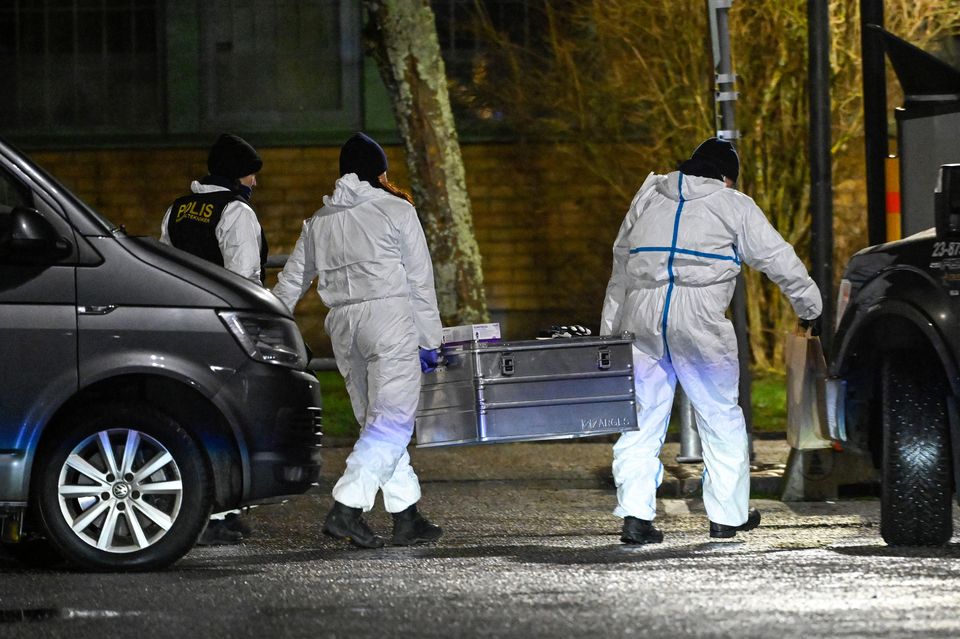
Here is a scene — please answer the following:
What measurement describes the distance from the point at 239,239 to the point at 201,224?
25 cm

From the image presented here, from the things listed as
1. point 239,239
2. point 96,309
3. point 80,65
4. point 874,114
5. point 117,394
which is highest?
point 80,65

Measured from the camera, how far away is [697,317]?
8.56 m

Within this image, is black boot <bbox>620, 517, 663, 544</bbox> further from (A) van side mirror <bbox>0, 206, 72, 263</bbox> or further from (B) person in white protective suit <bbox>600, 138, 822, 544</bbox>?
(A) van side mirror <bbox>0, 206, 72, 263</bbox>

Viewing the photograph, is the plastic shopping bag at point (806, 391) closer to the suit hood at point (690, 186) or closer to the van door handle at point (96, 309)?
the suit hood at point (690, 186)

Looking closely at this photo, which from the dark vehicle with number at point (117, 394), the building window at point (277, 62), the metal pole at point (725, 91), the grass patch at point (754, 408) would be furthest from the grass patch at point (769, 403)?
the dark vehicle with number at point (117, 394)

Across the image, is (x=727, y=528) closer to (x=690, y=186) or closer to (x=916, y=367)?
(x=916, y=367)

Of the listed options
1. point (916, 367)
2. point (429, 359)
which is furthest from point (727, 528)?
point (429, 359)

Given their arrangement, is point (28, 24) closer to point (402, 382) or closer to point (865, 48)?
point (865, 48)

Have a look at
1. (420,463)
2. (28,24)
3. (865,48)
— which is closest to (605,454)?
(420,463)

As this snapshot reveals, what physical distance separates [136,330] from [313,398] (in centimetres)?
87

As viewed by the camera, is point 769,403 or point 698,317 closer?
point 698,317

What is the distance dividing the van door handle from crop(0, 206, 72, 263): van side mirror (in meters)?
0.24

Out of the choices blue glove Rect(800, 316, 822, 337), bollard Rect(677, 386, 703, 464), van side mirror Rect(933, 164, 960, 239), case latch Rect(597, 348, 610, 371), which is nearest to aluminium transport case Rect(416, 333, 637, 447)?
case latch Rect(597, 348, 610, 371)

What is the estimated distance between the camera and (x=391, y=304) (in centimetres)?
862
